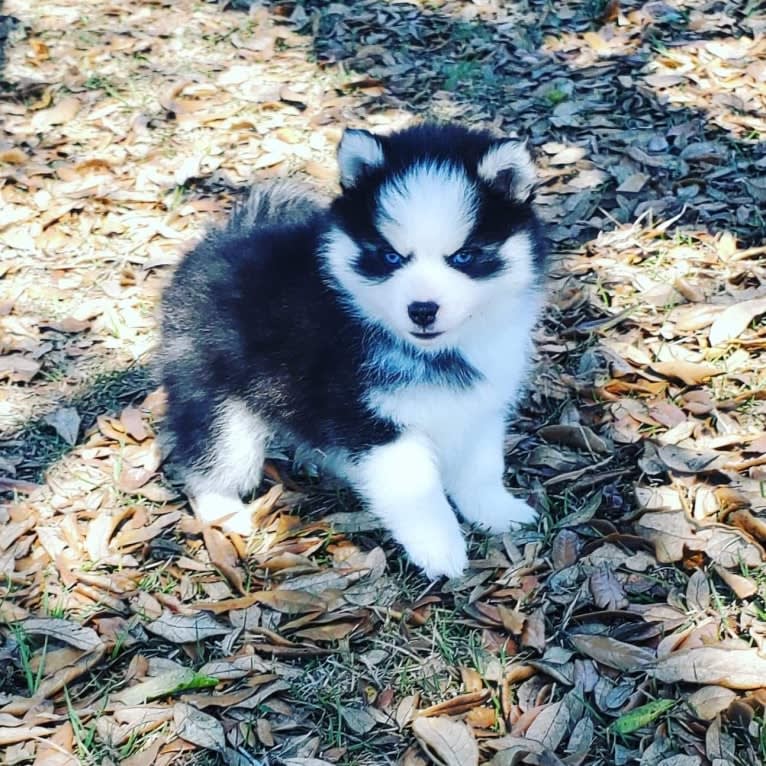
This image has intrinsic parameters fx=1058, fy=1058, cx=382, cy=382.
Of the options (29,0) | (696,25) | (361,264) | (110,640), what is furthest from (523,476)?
(29,0)

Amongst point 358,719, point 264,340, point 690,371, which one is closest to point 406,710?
point 358,719

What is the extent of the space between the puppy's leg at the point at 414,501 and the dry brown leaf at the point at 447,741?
0.63 meters

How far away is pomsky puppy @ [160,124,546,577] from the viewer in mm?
3193

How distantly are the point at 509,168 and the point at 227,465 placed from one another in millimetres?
1522

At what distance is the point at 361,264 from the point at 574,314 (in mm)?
1763

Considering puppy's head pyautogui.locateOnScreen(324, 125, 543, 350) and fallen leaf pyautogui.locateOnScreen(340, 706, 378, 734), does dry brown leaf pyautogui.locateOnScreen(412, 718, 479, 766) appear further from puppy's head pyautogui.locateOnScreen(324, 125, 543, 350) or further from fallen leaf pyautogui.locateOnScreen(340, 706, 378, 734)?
puppy's head pyautogui.locateOnScreen(324, 125, 543, 350)

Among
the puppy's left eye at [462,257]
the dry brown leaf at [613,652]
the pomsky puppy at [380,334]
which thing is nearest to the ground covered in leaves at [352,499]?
the dry brown leaf at [613,652]

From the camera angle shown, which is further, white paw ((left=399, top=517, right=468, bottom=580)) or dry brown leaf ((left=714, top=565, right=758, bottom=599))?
white paw ((left=399, top=517, right=468, bottom=580))

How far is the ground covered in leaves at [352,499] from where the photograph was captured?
3131mm

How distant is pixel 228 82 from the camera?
694cm

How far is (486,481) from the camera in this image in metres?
3.88

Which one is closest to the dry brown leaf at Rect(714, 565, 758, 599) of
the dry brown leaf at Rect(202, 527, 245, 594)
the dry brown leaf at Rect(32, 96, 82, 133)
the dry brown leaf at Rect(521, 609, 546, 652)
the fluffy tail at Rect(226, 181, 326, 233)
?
the dry brown leaf at Rect(521, 609, 546, 652)

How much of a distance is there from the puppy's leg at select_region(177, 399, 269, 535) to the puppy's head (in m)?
0.75

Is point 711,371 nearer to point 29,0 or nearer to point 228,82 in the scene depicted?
point 228,82
